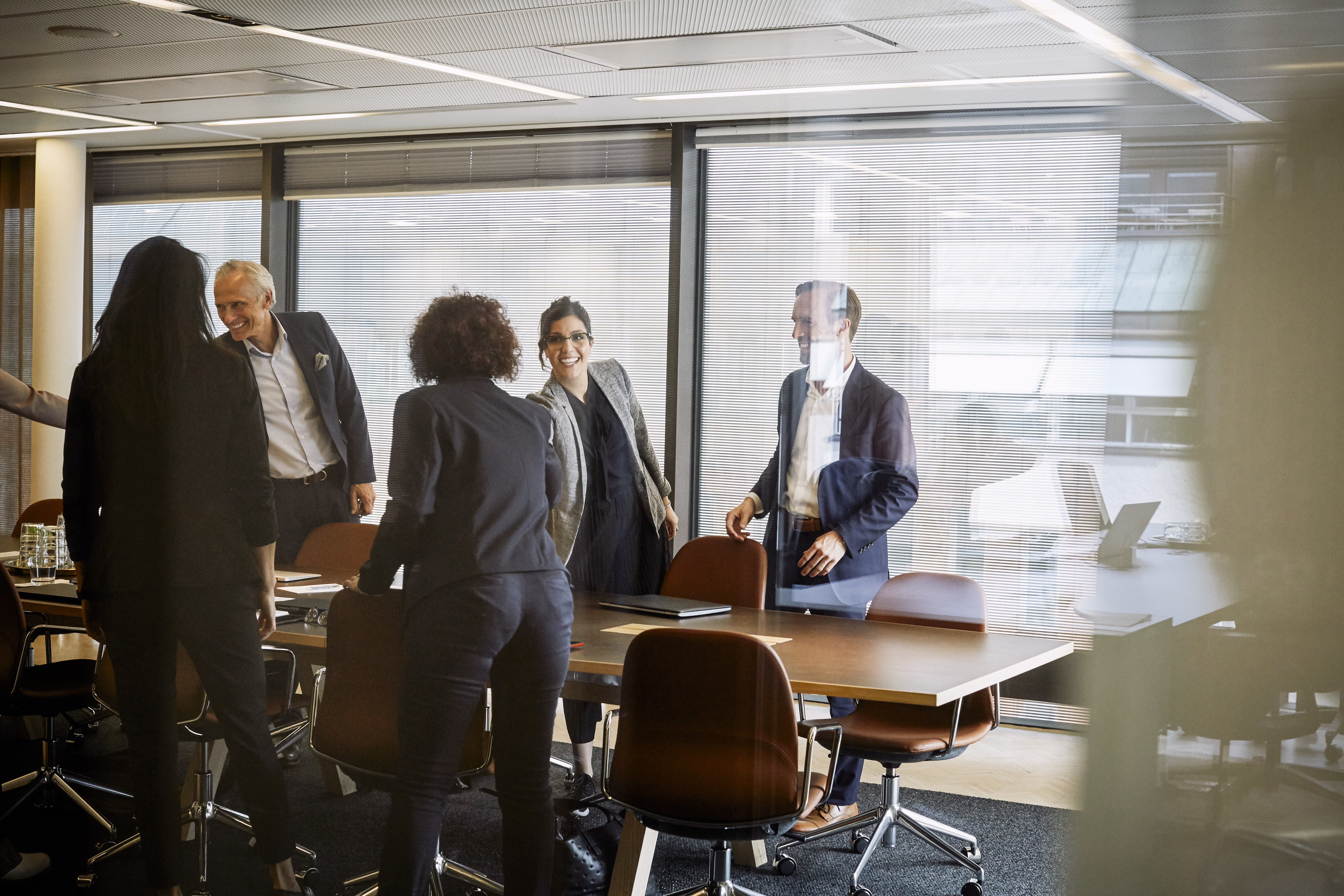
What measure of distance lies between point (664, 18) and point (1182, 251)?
2.73m

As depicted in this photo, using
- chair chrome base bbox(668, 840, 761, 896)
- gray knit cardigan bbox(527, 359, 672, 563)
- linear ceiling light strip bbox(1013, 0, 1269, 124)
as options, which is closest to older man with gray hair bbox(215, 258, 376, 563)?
gray knit cardigan bbox(527, 359, 672, 563)

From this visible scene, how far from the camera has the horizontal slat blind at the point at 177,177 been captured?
233cm

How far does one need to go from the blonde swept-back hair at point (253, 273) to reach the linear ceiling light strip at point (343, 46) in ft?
2.19

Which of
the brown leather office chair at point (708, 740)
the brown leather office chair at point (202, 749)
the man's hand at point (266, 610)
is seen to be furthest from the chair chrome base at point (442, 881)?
the man's hand at point (266, 610)

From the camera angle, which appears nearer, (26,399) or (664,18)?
(26,399)

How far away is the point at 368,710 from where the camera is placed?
231 centimetres

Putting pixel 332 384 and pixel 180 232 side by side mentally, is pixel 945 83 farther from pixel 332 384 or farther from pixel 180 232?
pixel 180 232

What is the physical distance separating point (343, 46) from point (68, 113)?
89 centimetres

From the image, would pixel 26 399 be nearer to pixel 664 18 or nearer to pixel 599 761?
pixel 599 761

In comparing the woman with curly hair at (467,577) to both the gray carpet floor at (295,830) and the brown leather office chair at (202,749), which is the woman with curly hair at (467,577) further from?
the brown leather office chair at (202,749)

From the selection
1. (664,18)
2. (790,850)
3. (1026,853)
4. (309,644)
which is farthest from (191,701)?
(664,18)

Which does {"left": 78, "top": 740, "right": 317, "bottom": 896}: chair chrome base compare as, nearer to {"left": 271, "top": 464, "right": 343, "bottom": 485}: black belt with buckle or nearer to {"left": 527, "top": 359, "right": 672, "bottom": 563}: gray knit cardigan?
{"left": 271, "top": 464, "right": 343, "bottom": 485}: black belt with buckle

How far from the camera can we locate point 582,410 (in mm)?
2547

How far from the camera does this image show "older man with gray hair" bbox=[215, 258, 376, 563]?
225 cm
